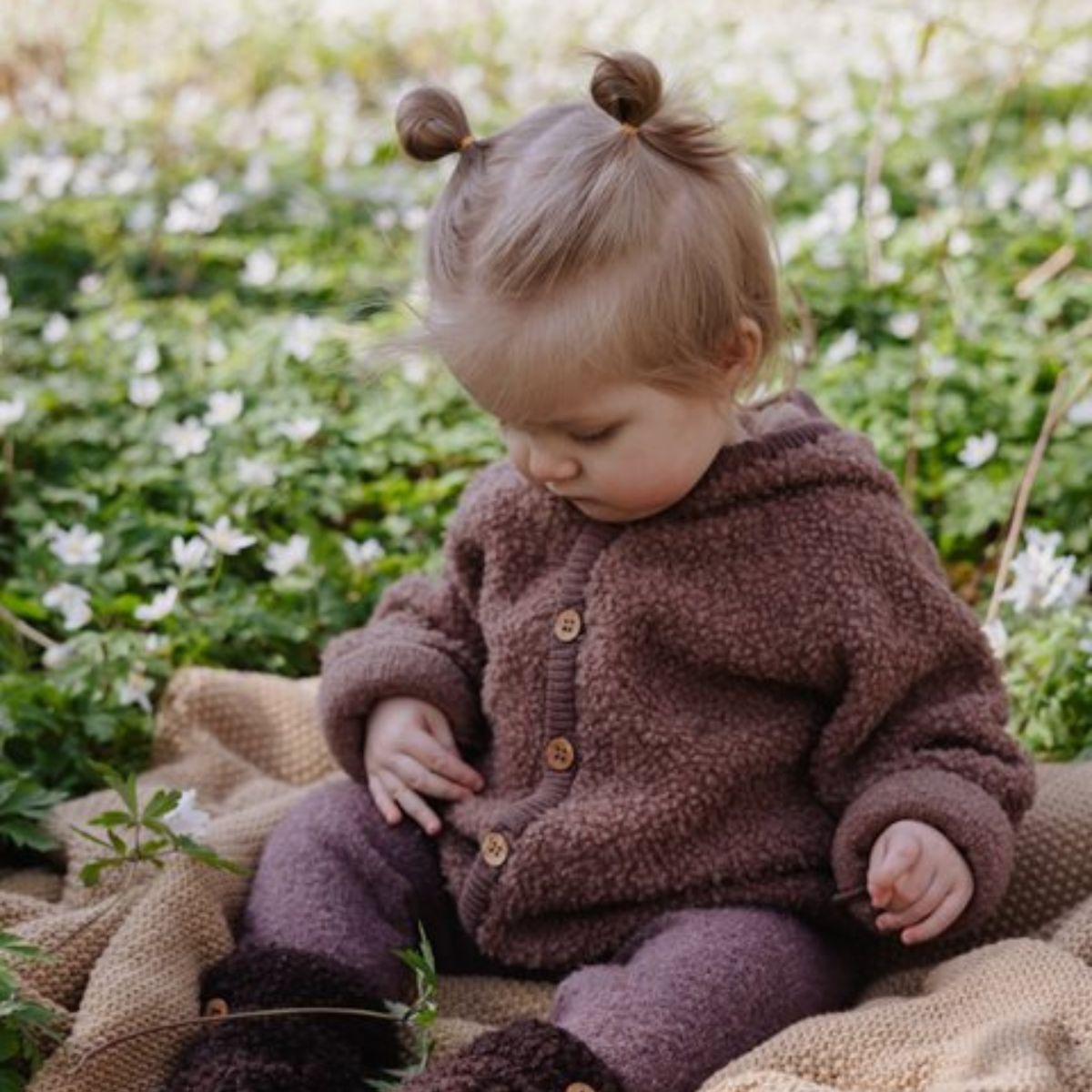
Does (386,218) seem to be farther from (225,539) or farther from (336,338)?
(225,539)

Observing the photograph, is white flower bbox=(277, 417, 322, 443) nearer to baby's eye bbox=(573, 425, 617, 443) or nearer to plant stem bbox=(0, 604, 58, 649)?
plant stem bbox=(0, 604, 58, 649)

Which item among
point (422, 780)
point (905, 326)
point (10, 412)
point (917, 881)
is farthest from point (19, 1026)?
point (905, 326)

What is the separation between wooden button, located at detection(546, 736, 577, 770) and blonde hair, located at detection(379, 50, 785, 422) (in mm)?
427

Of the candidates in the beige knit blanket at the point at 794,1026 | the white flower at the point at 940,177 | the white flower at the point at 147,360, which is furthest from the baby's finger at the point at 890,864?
the white flower at the point at 940,177

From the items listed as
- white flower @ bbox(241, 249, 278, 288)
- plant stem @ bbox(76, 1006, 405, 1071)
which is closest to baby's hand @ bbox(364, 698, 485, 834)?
plant stem @ bbox(76, 1006, 405, 1071)

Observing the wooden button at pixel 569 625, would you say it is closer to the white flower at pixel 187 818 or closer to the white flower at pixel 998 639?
the white flower at pixel 187 818

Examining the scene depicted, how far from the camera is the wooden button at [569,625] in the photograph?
247 centimetres

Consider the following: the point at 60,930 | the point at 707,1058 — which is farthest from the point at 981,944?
the point at 60,930

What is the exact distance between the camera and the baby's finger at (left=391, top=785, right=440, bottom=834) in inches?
102

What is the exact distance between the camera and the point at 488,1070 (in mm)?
2061

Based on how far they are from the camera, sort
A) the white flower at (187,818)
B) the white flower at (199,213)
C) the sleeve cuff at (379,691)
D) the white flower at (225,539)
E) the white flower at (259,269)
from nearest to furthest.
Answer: the white flower at (187,818) → the sleeve cuff at (379,691) → the white flower at (225,539) → the white flower at (199,213) → the white flower at (259,269)

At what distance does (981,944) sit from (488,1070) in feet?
2.60

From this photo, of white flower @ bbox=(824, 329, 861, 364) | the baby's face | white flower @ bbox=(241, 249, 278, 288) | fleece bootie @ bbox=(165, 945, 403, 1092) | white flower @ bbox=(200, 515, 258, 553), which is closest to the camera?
fleece bootie @ bbox=(165, 945, 403, 1092)

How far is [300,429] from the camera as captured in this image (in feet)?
12.3
